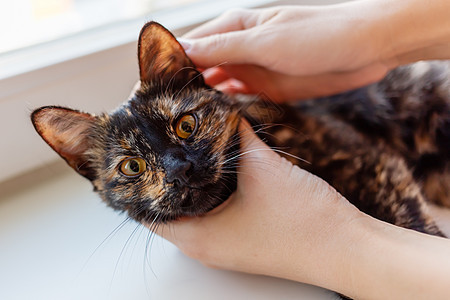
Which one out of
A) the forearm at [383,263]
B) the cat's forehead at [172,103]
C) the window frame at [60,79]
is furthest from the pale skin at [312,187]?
the window frame at [60,79]

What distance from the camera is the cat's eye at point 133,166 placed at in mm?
959

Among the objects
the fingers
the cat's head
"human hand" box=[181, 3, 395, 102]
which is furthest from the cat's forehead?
the fingers

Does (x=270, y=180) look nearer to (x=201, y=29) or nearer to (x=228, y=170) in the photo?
(x=228, y=170)

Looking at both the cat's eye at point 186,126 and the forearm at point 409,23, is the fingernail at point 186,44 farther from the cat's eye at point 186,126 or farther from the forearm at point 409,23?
the forearm at point 409,23

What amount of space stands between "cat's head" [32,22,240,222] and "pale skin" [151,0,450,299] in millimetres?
64

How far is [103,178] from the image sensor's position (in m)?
1.04

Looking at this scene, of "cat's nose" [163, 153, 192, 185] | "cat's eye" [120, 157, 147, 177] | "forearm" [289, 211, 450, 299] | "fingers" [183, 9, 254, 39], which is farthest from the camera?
"fingers" [183, 9, 254, 39]

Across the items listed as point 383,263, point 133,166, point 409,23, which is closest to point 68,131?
point 133,166

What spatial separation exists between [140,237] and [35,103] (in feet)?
1.60

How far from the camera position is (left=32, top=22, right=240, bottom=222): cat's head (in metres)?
0.91

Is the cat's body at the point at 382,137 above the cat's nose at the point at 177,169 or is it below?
below

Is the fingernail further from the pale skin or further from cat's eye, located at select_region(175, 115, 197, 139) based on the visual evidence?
cat's eye, located at select_region(175, 115, 197, 139)

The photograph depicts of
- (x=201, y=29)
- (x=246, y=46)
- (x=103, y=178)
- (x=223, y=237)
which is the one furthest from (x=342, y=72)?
(x=103, y=178)

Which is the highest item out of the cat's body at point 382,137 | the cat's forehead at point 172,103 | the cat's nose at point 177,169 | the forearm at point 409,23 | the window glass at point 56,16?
the forearm at point 409,23
